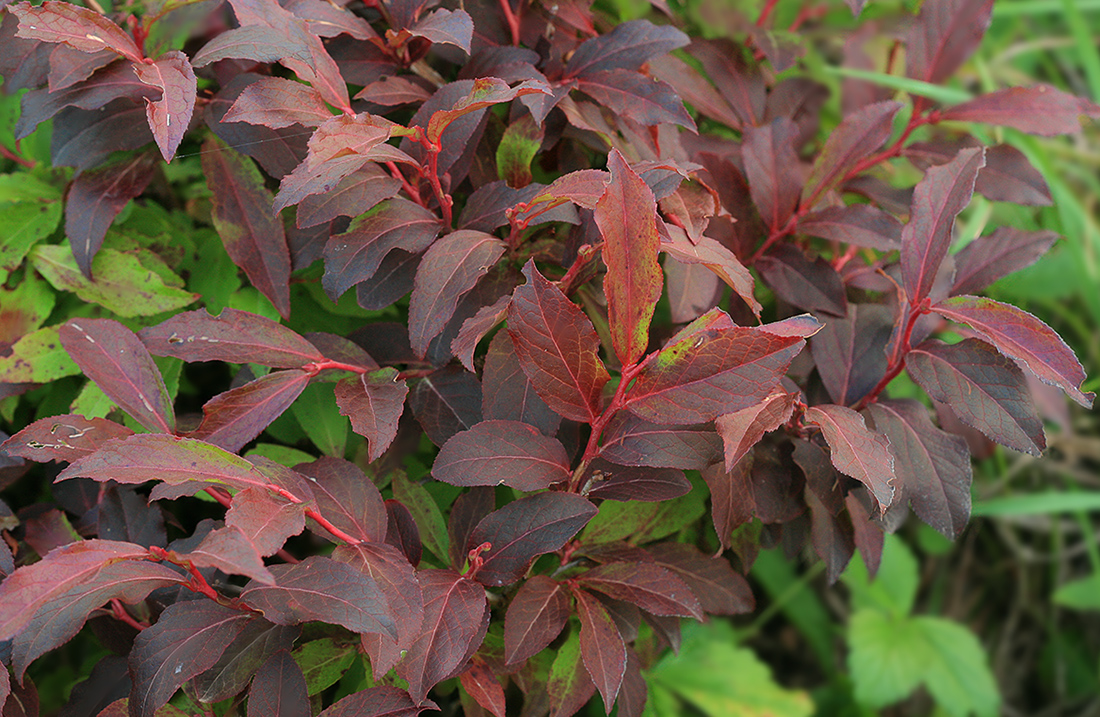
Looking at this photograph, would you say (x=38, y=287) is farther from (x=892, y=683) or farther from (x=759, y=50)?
(x=892, y=683)

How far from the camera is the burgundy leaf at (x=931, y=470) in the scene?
71 cm

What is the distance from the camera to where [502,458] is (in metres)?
0.64

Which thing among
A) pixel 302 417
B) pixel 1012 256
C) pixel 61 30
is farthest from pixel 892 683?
pixel 61 30

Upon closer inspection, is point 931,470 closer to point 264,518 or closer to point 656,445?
point 656,445

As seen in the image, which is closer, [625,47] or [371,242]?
[371,242]

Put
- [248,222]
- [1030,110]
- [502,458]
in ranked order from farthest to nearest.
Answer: [1030,110]
[248,222]
[502,458]

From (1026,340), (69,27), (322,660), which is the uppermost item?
(69,27)

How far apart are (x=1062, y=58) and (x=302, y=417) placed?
7.63 feet

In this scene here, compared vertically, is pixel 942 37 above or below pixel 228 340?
above

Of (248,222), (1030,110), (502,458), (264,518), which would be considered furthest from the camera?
(1030,110)

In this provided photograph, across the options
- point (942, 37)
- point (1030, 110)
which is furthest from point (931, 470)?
point (942, 37)

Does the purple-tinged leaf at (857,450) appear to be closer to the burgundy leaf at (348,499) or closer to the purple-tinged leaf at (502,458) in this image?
the purple-tinged leaf at (502,458)

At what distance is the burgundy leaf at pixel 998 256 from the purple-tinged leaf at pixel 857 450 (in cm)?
29

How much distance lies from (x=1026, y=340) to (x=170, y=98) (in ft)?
2.38
